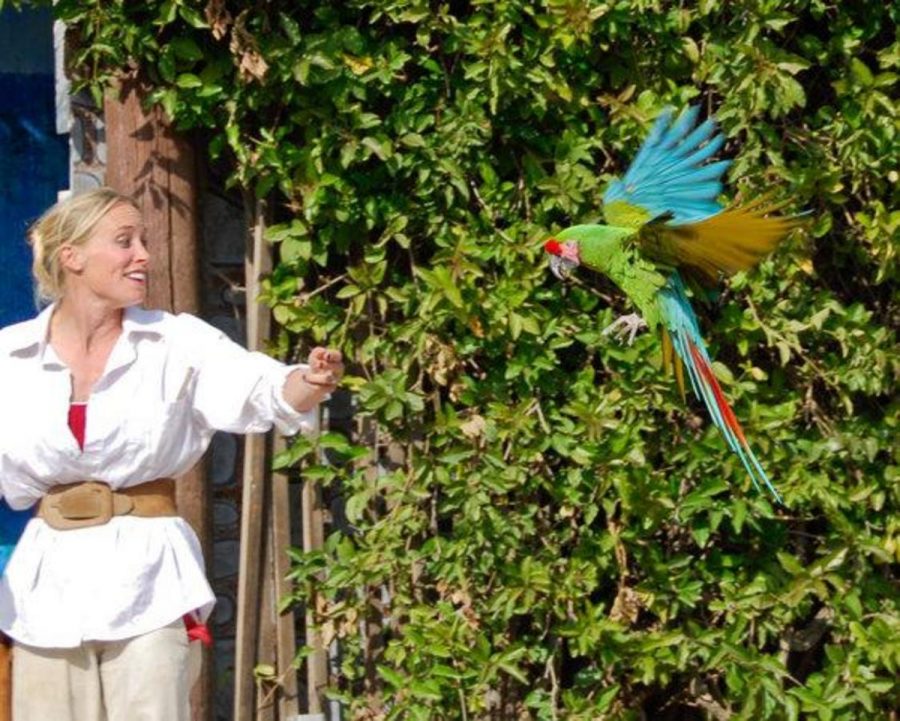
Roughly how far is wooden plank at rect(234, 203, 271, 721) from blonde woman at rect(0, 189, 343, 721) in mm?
956

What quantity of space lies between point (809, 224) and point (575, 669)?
4.13 ft

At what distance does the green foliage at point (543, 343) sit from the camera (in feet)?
15.3

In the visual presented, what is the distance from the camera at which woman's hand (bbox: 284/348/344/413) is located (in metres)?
3.62

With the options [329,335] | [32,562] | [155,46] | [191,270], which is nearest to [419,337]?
[329,335]

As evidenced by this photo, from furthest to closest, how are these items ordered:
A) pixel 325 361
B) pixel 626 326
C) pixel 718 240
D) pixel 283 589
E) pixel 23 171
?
1. pixel 23 171
2. pixel 283 589
3. pixel 626 326
4. pixel 718 240
5. pixel 325 361

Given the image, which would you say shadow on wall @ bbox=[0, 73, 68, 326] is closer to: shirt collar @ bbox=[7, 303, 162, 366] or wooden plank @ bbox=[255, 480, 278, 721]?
wooden plank @ bbox=[255, 480, 278, 721]

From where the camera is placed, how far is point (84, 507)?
3670 millimetres

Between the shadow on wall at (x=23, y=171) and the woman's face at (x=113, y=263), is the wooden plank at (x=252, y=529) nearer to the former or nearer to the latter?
the shadow on wall at (x=23, y=171)

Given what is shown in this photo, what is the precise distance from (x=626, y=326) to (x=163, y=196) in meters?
1.15

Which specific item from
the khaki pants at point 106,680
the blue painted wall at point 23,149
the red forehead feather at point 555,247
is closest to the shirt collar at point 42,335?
the khaki pants at point 106,680

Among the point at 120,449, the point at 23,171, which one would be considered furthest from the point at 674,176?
the point at 23,171

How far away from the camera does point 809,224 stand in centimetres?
482

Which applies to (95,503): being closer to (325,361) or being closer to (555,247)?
(325,361)

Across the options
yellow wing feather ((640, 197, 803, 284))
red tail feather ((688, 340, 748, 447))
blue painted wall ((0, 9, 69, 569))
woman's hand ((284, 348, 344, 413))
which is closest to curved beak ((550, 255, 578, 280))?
yellow wing feather ((640, 197, 803, 284))
